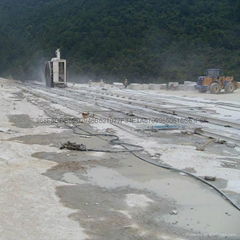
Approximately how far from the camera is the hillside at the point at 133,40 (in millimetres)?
59938

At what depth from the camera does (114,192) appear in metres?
7.65

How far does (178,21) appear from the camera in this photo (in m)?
70.6

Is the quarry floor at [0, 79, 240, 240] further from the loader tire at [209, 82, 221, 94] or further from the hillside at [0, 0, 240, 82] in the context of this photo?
the hillside at [0, 0, 240, 82]

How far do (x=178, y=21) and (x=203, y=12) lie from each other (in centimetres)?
410

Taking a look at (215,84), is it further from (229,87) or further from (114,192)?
(114,192)

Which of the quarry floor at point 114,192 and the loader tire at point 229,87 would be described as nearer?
the quarry floor at point 114,192

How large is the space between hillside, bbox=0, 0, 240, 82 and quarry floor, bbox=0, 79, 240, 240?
42.1 meters

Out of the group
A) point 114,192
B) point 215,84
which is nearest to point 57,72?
point 215,84

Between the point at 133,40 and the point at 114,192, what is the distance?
210 feet

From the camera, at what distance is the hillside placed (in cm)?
5994

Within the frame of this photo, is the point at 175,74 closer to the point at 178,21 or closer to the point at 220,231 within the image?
the point at 178,21

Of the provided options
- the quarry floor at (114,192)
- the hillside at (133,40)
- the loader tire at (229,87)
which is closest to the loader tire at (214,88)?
the loader tire at (229,87)

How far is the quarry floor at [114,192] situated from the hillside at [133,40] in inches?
1658

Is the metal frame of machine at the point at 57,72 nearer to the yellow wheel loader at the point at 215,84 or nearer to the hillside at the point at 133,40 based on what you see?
the yellow wheel loader at the point at 215,84
